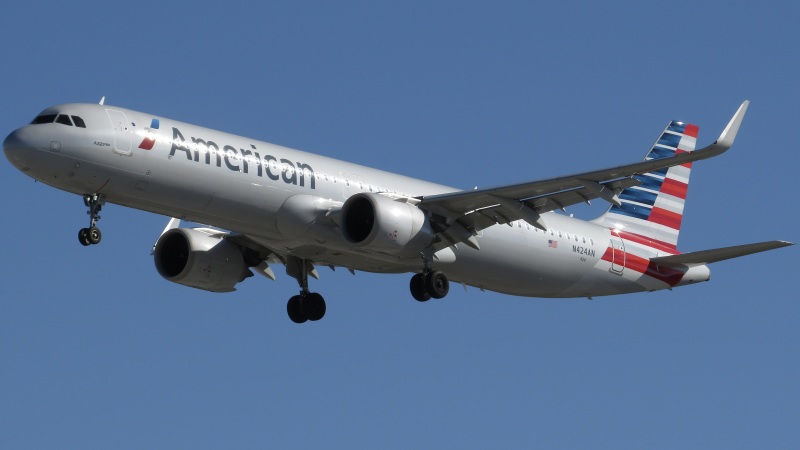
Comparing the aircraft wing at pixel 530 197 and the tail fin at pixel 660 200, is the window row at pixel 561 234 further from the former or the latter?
the tail fin at pixel 660 200

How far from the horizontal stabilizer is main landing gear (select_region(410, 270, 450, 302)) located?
9.00 m

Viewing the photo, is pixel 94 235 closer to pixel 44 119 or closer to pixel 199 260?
pixel 44 119

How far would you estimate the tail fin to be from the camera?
50.1 metres

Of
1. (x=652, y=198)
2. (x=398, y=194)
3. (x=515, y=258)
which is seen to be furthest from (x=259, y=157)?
(x=652, y=198)

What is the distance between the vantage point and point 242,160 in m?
39.6

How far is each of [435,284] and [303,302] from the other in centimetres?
554

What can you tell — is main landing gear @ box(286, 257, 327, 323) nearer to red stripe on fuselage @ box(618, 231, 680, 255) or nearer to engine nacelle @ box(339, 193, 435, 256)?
engine nacelle @ box(339, 193, 435, 256)

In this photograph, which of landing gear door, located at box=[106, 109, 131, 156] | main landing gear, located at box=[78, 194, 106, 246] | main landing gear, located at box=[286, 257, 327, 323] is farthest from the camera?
main landing gear, located at box=[286, 257, 327, 323]

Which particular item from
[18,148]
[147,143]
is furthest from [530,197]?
[18,148]

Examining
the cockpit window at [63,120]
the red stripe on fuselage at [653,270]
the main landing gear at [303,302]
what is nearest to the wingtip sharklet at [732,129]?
the red stripe on fuselage at [653,270]

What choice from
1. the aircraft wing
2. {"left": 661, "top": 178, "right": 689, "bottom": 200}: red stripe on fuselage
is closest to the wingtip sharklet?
the aircraft wing

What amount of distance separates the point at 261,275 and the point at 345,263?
11.6 ft

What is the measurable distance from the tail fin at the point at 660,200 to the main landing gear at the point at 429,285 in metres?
9.33

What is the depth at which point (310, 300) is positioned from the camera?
150 feet
